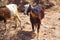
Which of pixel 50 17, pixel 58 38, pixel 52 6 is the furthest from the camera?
pixel 52 6

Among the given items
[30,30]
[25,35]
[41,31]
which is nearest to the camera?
[25,35]

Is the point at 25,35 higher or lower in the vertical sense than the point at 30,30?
lower

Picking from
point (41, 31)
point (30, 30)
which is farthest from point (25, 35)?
point (41, 31)

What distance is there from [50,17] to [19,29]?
1890 millimetres

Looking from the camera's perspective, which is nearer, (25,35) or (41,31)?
(25,35)

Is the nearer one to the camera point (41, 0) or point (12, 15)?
point (12, 15)

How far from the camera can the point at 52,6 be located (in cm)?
1022

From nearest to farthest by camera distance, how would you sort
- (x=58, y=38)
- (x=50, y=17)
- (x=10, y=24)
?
1. (x=58, y=38)
2. (x=10, y=24)
3. (x=50, y=17)

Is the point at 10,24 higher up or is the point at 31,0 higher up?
the point at 31,0

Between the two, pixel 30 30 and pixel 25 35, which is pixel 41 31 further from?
pixel 25 35

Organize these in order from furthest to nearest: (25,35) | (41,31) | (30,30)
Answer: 1. (30,30)
2. (41,31)
3. (25,35)

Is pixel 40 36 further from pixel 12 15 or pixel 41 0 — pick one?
pixel 41 0

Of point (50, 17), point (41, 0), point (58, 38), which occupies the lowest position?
point (58, 38)

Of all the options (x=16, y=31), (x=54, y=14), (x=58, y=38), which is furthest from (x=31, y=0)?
(x=58, y=38)
